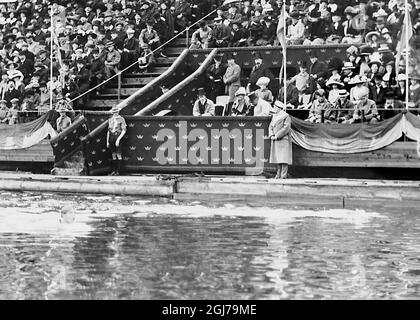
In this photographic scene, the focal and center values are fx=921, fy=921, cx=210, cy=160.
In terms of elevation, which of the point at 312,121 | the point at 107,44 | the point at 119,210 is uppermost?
the point at 107,44

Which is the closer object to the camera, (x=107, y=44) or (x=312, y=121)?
(x=312, y=121)

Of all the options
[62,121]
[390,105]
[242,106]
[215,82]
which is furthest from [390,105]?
[62,121]

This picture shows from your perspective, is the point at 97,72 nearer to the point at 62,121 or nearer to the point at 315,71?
the point at 62,121

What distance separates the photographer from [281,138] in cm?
2181

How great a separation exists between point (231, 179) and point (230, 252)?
890 cm

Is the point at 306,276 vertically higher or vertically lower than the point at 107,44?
lower

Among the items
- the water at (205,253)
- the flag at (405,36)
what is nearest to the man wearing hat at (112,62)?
the flag at (405,36)

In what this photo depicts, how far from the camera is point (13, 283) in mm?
10203

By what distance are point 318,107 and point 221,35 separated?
702 cm

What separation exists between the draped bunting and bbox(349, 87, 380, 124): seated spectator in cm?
32

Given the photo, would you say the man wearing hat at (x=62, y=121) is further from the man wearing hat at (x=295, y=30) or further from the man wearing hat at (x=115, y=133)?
the man wearing hat at (x=295, y=30)
